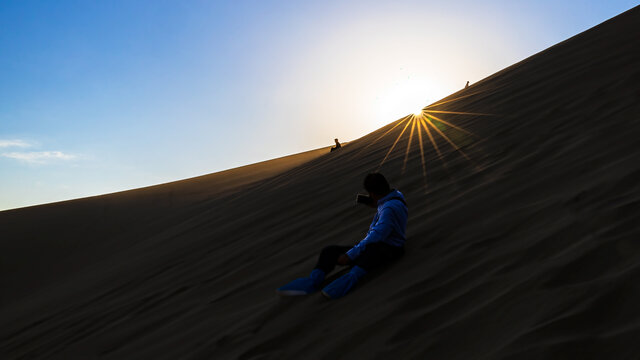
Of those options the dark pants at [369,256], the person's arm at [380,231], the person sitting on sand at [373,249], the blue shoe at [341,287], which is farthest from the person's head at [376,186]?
the blue shoe at [341,287]

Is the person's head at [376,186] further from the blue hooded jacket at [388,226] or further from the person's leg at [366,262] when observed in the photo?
the person's leg at [366,262]

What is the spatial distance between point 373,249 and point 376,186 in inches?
16.9

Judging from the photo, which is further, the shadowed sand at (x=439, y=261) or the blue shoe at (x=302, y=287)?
the blue shoe at (x=302, y=287)

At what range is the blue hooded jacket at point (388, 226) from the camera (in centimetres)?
321

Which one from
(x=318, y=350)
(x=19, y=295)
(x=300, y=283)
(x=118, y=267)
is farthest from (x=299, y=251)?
(x=19, y=295)

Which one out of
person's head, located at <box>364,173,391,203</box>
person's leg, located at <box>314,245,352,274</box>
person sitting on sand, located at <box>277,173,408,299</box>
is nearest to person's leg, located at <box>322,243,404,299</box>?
person sitting on sand, located at <box>277,173,408,299</box>

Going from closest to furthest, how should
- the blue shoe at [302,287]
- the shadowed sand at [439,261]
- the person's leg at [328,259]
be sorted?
the shadowed sand at [439,261] → the blue shoe at [302,287] → the person's leg at [328,259]

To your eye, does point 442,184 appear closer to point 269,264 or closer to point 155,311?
point 269,264

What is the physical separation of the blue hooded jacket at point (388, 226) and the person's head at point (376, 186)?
0.12 feet

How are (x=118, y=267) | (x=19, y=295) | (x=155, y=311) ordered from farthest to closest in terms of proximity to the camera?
(x=19, y=295)
(x=118, y=267)
(x=155, y=311)

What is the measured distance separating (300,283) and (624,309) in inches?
73.3

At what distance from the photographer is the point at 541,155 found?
176 inches

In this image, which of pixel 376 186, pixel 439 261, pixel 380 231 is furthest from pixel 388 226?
pixel 439 261

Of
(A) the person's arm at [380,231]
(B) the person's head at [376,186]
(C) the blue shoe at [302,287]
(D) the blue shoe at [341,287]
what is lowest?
(D) the blue shoe at [341,287]
